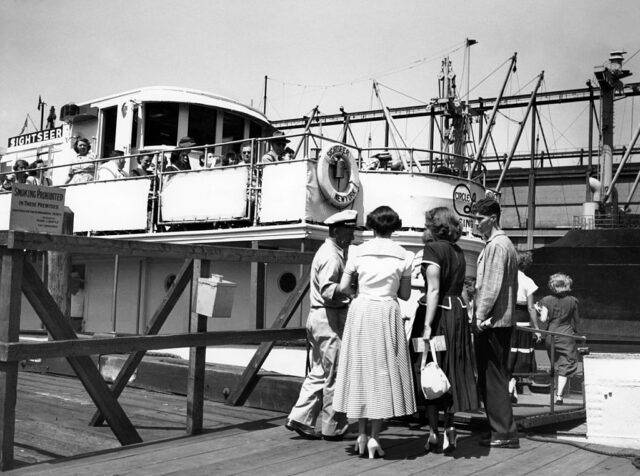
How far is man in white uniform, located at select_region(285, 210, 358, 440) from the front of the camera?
16.5 ft

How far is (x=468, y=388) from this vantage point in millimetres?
4820

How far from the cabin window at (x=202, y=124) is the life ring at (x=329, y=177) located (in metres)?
4.03

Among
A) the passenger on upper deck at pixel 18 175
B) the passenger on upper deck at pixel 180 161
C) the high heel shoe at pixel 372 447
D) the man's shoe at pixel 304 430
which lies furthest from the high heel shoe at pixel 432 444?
the passenger on upper deck at pixel 18 175

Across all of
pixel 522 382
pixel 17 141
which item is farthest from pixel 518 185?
pixel 522 382

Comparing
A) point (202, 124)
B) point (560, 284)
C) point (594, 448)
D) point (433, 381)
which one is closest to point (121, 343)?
point (433, 381)

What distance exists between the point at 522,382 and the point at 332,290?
4.45m

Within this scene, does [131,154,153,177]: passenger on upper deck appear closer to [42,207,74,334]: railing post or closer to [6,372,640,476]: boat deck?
[42,207,74,334]: railing post

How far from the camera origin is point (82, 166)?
13.8m

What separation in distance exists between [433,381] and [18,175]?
11.9 metres

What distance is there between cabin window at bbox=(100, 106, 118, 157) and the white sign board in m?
3.68

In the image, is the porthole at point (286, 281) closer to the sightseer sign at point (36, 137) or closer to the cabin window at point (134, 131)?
the cabin window at point (134, 131)

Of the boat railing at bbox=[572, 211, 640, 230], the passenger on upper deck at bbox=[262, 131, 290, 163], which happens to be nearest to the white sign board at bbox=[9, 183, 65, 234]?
the passenger on upper deck at bbox=[262, 131, 290, 163]

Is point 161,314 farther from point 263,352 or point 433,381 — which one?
point 433,381

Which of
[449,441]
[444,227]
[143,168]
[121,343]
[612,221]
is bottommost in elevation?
[449,441]
